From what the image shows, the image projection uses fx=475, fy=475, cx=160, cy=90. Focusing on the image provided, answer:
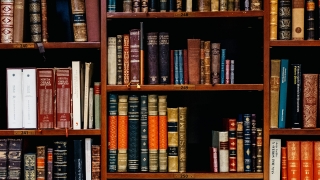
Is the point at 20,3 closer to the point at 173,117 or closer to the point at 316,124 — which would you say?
the point at 173,117

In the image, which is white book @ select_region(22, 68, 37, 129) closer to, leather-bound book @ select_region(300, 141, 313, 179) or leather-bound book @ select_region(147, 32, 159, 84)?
leather-bound book @ select_region(147, 32, 159, 84)

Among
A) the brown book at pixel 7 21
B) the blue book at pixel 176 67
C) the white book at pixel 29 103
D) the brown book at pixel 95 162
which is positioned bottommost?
the brown book at pixel 95 162

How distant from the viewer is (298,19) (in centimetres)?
216

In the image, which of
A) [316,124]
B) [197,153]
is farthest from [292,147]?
[197,153]

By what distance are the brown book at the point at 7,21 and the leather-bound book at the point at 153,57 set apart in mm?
633

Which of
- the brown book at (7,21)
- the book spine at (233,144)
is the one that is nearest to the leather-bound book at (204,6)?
the book spine at (233,144)

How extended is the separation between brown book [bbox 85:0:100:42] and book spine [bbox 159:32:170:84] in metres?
0.29

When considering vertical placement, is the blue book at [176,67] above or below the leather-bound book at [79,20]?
below

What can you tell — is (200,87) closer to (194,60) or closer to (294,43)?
(194,60)

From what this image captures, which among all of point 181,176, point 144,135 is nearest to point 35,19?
point 144,135

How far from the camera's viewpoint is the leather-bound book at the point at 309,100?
7.07 ft

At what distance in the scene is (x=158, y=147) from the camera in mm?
2182

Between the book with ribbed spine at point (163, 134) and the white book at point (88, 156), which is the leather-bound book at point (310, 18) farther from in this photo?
the white book at point (88, 156)

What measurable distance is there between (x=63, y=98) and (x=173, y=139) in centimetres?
54
